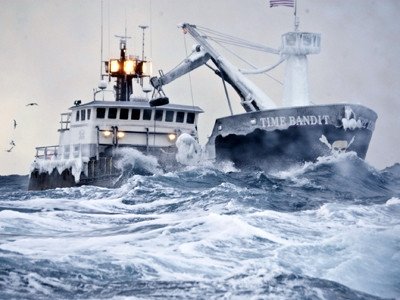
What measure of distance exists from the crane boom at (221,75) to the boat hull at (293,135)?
6166mm

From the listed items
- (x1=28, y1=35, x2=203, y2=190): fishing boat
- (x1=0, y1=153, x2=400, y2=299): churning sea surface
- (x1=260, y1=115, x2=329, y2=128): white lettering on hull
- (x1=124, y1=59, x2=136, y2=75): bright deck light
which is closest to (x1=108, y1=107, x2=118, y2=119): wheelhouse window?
(x1=28, y1=35, x2=203, y2=190): fishing boat

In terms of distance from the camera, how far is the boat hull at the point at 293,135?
177 ft

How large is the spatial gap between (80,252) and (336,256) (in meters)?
6.37

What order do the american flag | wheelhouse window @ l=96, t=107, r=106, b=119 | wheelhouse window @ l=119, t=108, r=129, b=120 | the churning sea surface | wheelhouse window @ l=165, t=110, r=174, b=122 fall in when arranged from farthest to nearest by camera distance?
wheelhouse window @ l=165, t=110, r=174, b=122 → wheelhouse window @ l=96, t=107, r=106, b=119 → wheelhouse window @ l=119, t=108, r=129, b=120 → the american flag → the churning sea surface

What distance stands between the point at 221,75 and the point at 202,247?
44.5m

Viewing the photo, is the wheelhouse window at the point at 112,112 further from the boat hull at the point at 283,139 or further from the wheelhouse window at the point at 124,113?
the boat hull at the point at 283,139

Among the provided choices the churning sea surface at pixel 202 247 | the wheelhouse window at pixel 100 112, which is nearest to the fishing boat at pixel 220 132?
the wheelhouse window at pixel 100 112

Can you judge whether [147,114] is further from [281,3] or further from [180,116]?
[281,3]

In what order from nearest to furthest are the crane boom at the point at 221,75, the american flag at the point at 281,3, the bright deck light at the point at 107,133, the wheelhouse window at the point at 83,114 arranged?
the american flag at the point at 281,3 < the bright deck light at the point at 107,133 < the wheelhouse window at the point at 83,114 < the crane boom at the point at 221,75

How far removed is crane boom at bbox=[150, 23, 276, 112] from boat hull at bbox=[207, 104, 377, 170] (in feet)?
20.2

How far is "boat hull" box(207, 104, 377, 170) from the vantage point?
53.8 meters

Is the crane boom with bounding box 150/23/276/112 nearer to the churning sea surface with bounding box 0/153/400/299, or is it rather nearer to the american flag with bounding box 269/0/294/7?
the american flag with bounding box 269/0/294/7

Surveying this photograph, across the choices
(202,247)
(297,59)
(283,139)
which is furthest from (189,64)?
(202,247)

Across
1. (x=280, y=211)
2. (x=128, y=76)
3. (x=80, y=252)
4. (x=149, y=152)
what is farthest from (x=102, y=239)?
(x=128, y=76)
